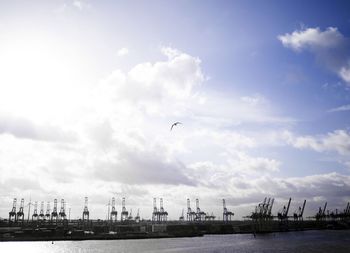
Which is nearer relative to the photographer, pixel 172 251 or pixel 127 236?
pixel 172 251

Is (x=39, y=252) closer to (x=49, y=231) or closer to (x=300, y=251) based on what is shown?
(x=49, y=231)

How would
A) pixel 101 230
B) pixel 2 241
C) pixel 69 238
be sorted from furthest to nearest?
pixel 101 230 → pixel 69 238 → pixel 2 241

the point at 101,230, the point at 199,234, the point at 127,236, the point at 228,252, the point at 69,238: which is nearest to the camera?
the point at 228,252

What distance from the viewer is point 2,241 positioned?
136875 mm

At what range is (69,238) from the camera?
478 feet

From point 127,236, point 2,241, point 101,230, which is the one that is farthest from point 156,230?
point 2,241

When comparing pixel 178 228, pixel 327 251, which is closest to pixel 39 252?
pixel 327 251

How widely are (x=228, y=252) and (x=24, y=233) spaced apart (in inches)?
3574

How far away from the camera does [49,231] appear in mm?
152375

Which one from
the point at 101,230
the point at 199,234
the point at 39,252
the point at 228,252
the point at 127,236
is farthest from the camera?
the point at 101,230

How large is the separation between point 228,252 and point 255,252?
698 centimetres

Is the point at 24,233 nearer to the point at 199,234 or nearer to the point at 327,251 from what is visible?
the point at 199,234

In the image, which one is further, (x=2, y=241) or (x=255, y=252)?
(x=2, y=241)

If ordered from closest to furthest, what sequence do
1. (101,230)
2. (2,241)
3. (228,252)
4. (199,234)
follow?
(228,252)
(2,241)
(199,234)
(101,230)
